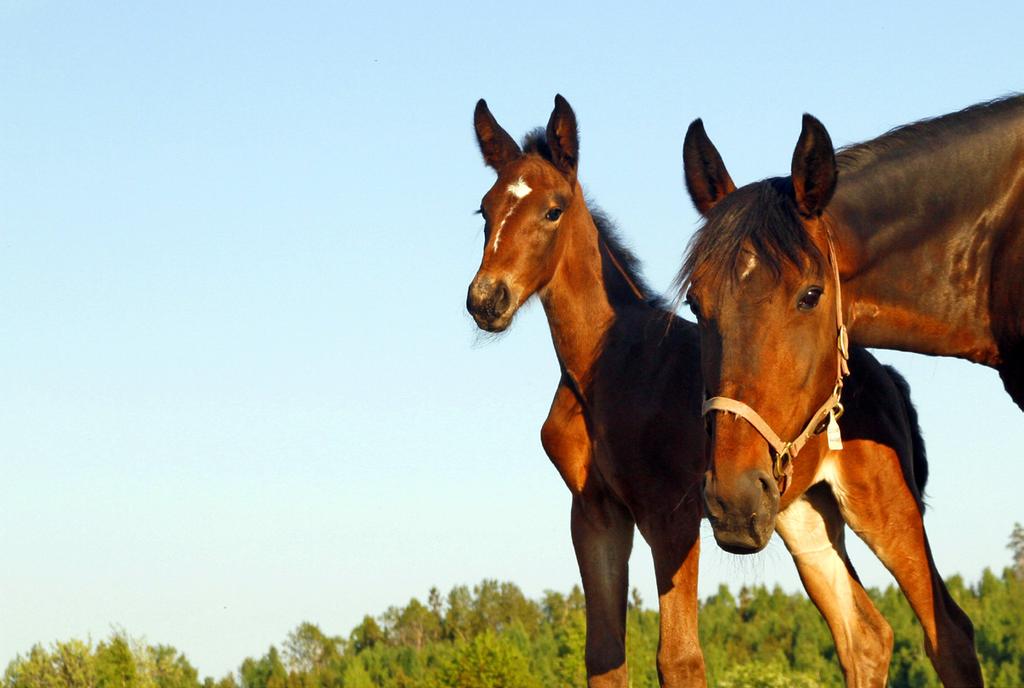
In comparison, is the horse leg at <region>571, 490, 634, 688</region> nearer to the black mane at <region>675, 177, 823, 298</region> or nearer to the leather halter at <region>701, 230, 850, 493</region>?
the leather halter at <region>701, 230, 850, 493</region>

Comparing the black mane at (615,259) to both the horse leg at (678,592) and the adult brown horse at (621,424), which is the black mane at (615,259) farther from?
the horse leg at (678,592)

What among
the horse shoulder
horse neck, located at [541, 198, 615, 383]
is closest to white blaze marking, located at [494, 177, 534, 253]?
horse neck, located at [541, 198, 615, 383]

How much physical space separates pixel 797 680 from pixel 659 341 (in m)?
39.9

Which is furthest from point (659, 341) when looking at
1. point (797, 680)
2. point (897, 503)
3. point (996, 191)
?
point (797, 680)

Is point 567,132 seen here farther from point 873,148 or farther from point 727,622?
point 727,622

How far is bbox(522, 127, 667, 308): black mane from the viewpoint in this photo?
7.66 m

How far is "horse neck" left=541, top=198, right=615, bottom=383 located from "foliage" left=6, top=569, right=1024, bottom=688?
1279 inches

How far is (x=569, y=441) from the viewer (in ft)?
23.4

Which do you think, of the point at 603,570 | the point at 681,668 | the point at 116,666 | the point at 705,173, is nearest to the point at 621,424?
the point at 603,570

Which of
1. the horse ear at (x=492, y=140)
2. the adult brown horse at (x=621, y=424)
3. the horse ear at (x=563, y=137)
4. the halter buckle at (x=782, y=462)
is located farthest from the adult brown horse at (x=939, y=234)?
the horse ear at (x=492, y=140)

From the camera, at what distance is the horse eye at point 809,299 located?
4855mm

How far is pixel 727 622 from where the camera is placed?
66.2 meters

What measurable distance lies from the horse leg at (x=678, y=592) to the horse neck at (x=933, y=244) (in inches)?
59.8

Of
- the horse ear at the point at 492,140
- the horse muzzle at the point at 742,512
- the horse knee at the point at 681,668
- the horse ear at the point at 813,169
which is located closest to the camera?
the horse muzzle at the point at 742,512
